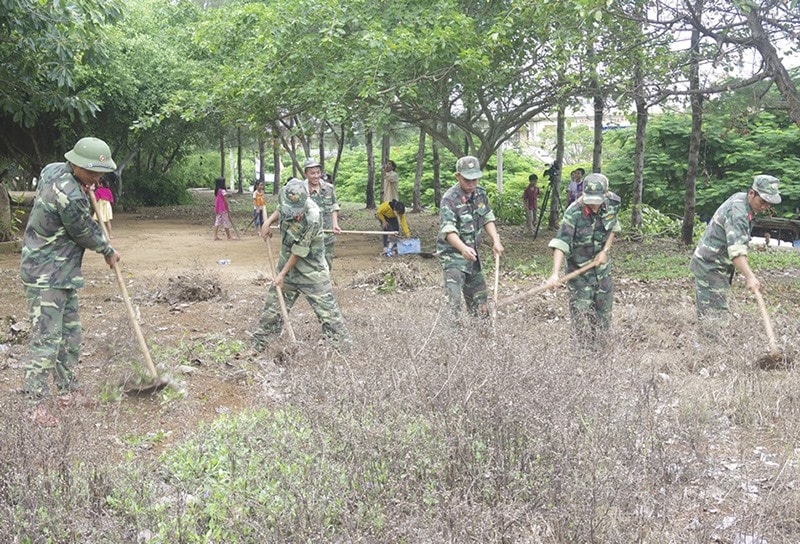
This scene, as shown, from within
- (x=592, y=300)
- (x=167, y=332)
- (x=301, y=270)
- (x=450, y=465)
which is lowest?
(x=167, y=332)

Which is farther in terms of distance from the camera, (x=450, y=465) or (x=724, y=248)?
(x=724, y=248)

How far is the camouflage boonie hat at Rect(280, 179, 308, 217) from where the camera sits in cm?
589

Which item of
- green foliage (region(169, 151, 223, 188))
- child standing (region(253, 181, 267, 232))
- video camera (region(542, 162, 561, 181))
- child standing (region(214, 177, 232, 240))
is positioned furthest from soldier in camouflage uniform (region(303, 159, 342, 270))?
green foliage (region(169, 151, 223, 188))

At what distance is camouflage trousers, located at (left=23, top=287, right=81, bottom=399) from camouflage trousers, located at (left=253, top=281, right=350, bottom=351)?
5.35ft

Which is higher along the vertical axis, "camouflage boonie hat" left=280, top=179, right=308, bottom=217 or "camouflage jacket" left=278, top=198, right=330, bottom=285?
"camouflage boonie hat" left=280, top=179, right=308, bottom=217

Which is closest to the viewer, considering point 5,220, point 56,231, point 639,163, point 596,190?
point 56,231

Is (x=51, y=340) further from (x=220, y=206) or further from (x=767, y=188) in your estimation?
(x=220, y=206)

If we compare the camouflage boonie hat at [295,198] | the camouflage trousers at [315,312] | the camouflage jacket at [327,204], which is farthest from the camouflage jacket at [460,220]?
the camouflage jacket at [327,204]

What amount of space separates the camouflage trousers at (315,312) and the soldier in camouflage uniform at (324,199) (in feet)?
9.54

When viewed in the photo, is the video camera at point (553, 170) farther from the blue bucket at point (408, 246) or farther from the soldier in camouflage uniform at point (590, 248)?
the soldier in camouflage uniform at point (590, 248)

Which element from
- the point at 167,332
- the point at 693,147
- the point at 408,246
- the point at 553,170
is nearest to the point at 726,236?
the point at 167,332

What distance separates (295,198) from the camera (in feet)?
19.4

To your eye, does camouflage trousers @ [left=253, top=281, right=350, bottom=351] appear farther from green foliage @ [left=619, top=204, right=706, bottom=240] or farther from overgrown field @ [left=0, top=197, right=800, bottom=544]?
green foliage @ [left=619, top=204, right=706, bottom=240]

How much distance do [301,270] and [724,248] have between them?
356cm
